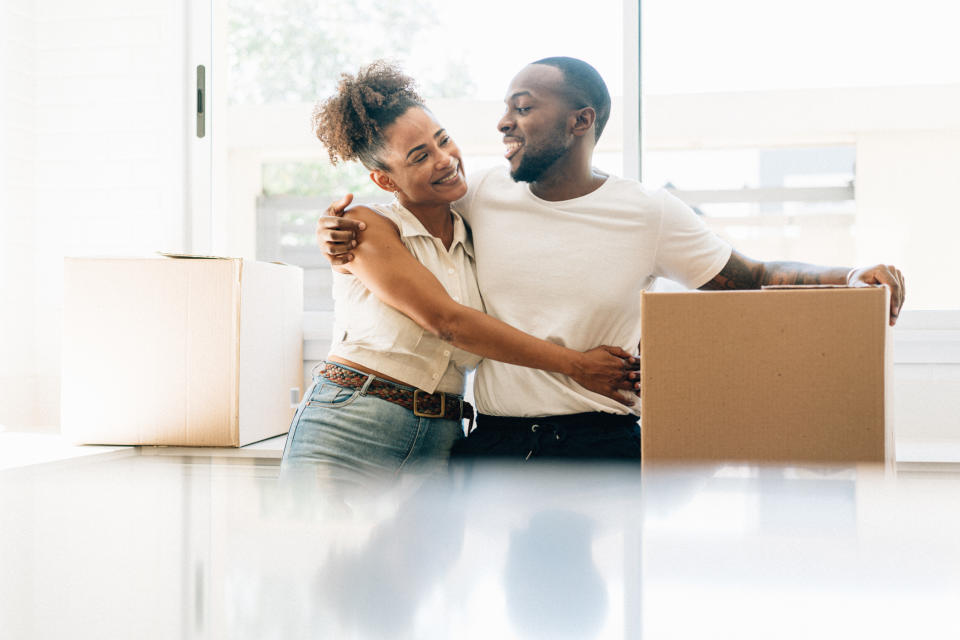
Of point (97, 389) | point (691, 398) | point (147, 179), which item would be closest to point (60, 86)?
point (147, 179)

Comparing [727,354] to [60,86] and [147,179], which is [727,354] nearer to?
[147,179]

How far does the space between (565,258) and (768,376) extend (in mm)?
636

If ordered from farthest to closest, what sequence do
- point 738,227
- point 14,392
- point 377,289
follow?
point 738,227 < point 14,392 < point 377,289

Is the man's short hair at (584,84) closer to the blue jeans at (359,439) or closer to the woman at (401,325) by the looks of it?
the woman at (401,325)

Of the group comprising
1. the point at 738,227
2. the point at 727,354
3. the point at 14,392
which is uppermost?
the point at 738,227

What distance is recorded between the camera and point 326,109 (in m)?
1.67

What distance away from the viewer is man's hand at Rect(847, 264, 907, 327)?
1.35m

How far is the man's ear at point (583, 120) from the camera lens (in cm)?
169

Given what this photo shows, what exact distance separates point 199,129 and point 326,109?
3.15 ft

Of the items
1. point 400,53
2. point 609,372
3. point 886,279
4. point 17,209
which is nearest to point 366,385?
point 609,372

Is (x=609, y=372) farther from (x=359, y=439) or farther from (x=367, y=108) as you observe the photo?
(x=367, y=108)

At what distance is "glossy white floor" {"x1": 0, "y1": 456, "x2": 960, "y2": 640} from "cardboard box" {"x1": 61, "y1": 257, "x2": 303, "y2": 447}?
3.65ft

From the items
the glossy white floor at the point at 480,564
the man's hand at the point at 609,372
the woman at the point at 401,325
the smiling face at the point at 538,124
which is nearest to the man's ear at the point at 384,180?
the woman at the point at 401,325

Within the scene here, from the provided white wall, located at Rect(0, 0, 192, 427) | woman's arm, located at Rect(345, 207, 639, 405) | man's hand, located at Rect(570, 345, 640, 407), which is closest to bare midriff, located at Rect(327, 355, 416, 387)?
woman's arm, located at Rect(345, 207, 639, 405)
